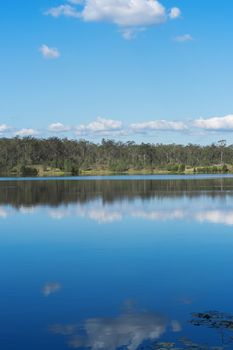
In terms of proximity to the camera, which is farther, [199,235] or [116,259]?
[199,235]

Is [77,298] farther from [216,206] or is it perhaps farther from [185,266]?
[216,206]

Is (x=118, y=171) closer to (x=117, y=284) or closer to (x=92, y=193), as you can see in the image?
(x=92, y=193)

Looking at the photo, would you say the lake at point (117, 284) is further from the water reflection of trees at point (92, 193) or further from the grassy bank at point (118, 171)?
the grassy bank at point (118, 171)

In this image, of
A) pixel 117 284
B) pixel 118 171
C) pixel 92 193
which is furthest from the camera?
pixel 118 171

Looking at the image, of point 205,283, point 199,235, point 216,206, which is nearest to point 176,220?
point 199,235

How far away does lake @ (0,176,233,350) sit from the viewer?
36.2 feet

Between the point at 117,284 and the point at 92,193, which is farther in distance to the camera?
the point at 92,193

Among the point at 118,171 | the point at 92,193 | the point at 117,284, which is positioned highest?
the point at 118,171

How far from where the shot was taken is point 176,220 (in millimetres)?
32781

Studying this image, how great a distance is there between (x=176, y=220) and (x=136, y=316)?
812 inches

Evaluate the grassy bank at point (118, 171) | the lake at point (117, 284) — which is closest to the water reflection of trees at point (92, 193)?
the lake at point (117, 284)

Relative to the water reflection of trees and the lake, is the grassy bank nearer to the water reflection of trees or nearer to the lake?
the water reflection of trees

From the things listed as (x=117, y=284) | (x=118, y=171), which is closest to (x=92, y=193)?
(x=117, y=284)

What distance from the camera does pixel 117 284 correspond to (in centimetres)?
1573
